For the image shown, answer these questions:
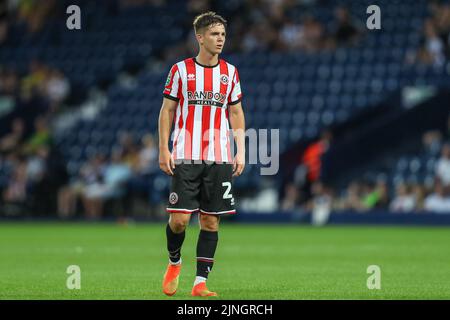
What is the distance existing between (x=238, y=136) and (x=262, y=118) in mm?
16139

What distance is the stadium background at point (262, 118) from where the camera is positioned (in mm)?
22250

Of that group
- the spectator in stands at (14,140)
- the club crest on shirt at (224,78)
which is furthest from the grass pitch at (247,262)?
the spectator in stands at (14,140)

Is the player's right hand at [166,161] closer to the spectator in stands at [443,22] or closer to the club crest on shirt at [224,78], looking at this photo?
the club crest on shirt at [224,78]

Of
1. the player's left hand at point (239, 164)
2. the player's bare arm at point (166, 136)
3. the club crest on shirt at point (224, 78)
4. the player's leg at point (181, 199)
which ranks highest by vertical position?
the club crest on shirt at point (224, 78)

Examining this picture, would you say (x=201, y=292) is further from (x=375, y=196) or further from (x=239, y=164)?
(x=375, y=196)

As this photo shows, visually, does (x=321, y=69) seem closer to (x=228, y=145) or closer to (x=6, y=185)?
(x=6, y=185)

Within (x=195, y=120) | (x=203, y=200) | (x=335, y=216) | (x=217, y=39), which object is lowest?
(x=335, y=216)

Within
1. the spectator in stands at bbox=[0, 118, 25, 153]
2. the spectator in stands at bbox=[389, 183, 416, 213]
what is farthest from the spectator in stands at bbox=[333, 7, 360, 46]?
the spectator in stands at bbox=[0, 118, 25, 153]

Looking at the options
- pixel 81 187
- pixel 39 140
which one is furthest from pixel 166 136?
pixel 39 140

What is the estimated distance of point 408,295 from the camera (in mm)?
8898

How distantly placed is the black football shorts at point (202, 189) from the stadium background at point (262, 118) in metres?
8.72

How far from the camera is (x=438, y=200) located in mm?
21266
